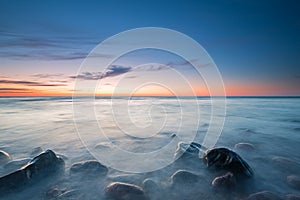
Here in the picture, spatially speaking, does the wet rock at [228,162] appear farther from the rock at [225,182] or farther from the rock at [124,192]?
the rock at [124,192]

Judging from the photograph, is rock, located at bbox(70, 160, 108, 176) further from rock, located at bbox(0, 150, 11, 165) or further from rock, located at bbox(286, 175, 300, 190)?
rock, located at bbox(286, 175, 300, 190)

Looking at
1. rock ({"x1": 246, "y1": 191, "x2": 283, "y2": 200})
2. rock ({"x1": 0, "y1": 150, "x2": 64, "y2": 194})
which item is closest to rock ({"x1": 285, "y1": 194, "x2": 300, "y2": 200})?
rock ({"x1": 246, "y1": 191, "x2": 283, "y2": 200})

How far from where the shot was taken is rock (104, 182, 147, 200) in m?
2.87

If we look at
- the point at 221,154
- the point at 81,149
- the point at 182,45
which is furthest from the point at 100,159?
the point at 182,45

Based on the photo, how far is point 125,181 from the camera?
3.46m

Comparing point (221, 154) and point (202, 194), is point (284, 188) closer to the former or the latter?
point (221, 154)

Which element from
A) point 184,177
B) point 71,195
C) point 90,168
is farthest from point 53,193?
point 184,177

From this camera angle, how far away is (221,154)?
3896mm

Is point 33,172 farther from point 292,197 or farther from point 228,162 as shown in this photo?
point 292,197

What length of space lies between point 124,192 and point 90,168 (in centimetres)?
135

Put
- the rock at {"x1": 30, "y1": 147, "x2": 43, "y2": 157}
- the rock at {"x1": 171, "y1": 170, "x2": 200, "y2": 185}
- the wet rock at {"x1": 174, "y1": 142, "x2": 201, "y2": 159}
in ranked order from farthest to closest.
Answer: the rock at {"x1": 30, "y1": 147, "x2": 43, "y2": 157}
the wet rock at {"x1": 174, "y1": 142, "x2": 201, "y2": 159}
the rock at {"x1": 171, "y1": 170, "x2": 200, "y2": 185}

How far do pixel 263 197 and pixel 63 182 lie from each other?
11.8 feet

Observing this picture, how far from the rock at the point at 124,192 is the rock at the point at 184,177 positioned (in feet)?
2.62

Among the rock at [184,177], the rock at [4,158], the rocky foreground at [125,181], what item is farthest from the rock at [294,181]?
the rock at [4,158]
